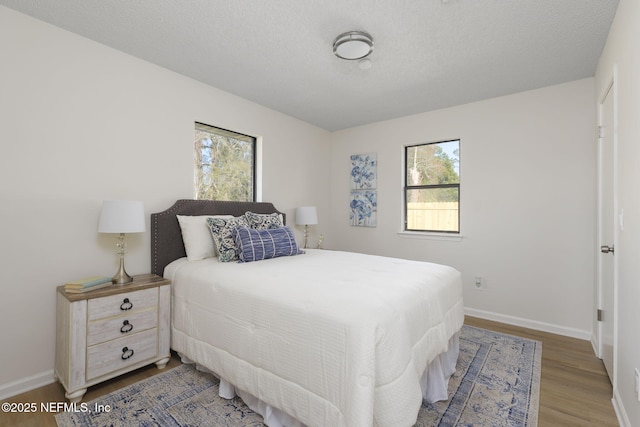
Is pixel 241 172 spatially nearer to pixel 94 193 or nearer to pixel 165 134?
pixel 165 134

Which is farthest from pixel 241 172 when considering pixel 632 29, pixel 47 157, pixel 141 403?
pixel 632 29

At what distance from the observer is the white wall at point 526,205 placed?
9.49ft

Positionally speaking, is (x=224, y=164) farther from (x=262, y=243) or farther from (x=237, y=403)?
(x=237, y=403)

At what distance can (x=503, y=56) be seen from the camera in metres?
2.48

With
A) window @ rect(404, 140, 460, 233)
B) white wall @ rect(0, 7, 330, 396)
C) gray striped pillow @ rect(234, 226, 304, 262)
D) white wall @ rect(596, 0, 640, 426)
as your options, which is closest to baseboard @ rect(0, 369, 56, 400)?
white wall @ rect(0, 7, 330, 396)

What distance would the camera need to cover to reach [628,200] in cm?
168

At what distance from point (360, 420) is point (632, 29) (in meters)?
2.41

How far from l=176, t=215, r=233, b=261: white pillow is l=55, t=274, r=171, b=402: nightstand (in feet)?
1.26

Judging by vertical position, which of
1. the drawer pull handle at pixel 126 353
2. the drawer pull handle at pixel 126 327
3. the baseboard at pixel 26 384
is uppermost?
the drawer pull handle at pixel 126 327

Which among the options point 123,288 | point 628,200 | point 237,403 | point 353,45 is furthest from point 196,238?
point 628,200

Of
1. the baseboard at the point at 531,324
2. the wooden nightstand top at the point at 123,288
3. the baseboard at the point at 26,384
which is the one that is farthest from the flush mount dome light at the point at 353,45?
the baseboard at the point at 26,384

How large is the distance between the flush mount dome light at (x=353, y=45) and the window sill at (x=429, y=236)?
7.75ft

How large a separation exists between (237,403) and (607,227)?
9.74 feet

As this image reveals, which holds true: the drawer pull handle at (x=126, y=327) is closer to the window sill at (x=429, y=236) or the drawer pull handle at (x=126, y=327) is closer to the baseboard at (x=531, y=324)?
the window sill at (x=429, y=236)
